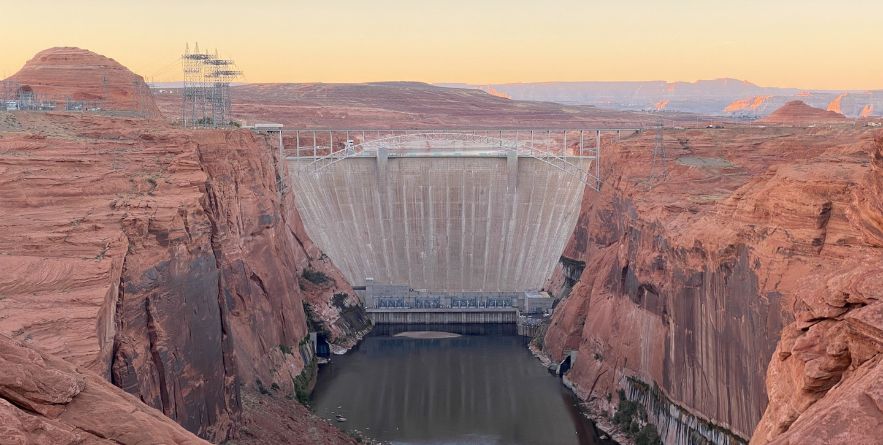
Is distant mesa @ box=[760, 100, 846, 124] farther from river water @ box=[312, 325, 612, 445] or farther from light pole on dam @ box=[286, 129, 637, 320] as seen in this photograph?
river water @ box=[312, 325, 612, 445]

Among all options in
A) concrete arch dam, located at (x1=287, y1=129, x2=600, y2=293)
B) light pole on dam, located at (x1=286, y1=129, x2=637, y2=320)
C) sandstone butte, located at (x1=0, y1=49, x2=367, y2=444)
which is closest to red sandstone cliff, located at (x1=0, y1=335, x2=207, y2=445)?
sandstone butte, located at (x1=0, y1=49, x2=367, y2=444)

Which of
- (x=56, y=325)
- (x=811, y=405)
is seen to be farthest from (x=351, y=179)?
(x=811, y=405)

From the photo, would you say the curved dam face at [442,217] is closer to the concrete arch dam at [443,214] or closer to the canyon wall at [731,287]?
the concrete arch dam at [443,214]

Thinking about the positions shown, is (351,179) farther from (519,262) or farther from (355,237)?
(519,262)

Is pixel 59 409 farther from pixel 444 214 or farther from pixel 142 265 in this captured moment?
pixel 444 214

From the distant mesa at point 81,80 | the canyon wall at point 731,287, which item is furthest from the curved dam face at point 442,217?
the distant mesa at point 81,80

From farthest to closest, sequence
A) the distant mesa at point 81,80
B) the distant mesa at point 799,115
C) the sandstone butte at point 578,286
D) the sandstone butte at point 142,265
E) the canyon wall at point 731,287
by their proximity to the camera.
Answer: the distant mesa at point 799,115
the distant mesa at point 81,80
the sandstone butte at point 142,265
the sandstone butte at point 578,286
the canyon wall at point 731,287
